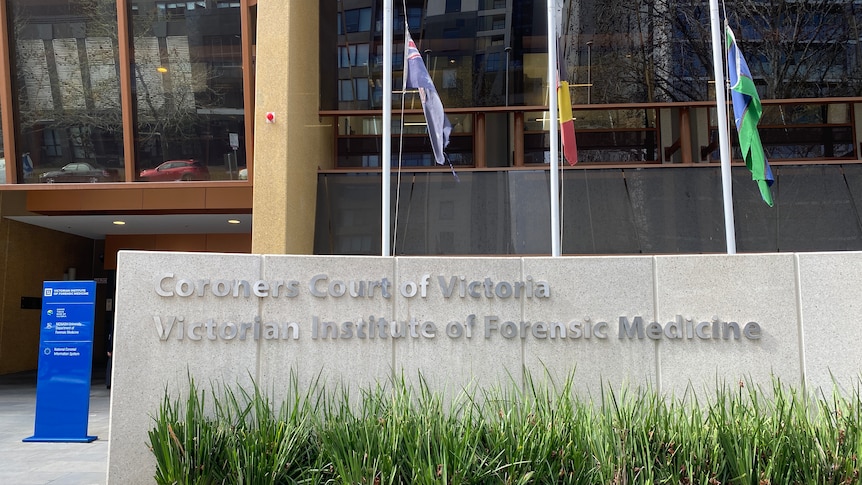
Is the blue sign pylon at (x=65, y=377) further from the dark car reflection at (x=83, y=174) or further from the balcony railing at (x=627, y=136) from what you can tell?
the balcony railing at (x=627, y=136)

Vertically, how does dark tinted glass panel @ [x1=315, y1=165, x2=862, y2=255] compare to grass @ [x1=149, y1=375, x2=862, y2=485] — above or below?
above

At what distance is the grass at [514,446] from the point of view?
5.34 meters

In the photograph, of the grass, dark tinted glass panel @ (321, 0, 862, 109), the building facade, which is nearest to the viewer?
the grass

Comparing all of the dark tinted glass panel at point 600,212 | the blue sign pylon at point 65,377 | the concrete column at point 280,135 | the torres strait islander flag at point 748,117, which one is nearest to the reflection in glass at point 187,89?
the concrete column at point 280,135

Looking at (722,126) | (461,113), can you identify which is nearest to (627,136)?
(461,113)

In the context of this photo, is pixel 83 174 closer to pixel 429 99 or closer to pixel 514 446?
pixel 429 99

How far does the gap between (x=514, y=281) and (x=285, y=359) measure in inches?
93.5

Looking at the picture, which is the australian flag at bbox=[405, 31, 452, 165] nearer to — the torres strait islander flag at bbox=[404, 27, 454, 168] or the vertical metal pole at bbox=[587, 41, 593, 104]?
the torres strait islander flag at bbox=[404, 27, 454, 168]

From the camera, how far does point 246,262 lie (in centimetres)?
725

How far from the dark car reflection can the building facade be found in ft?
0.09

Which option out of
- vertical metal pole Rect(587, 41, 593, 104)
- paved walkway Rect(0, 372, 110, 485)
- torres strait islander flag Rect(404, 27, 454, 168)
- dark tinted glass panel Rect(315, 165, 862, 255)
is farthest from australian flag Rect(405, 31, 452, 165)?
paved walkway Rect(0, 372, 110, 485)

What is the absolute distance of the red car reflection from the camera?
14000mm

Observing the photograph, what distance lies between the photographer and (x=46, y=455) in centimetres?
896

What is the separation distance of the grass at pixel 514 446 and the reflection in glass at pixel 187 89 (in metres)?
8.62
